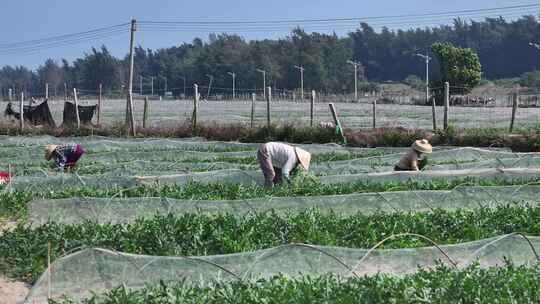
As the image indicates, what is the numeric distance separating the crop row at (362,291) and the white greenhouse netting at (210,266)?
30 centimetres

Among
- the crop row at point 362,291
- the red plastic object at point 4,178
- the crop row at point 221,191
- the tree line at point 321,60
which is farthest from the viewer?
the tree line at point 321,60

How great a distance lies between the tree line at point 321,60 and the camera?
10519 cm

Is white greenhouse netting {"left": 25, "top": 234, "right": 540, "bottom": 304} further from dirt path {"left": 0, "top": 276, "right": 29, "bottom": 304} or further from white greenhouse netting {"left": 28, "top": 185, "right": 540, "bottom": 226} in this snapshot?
white greenhouse netting {"left": 28, "top": 185, "right": 540, "bottom": 226}

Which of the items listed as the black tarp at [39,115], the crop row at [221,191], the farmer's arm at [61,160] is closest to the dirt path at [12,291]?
the crop row at [221,191]

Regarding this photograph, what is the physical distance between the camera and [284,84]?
10762 cm

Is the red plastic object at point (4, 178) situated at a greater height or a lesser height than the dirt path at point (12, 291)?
greater

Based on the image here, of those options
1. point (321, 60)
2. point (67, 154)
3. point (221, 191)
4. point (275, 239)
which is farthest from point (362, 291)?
point (321, 60)

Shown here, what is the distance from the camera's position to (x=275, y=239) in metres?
7.64

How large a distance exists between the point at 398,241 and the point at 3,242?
389cm

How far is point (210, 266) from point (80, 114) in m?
26.4

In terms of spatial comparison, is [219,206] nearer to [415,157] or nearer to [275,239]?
[275,239]

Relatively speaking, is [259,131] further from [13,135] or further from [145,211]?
[145,211]

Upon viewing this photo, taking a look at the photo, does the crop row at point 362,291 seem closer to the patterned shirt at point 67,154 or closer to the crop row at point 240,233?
the crop row at point 240,233

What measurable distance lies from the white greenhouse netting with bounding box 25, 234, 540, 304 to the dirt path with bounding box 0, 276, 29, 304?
59 cm
